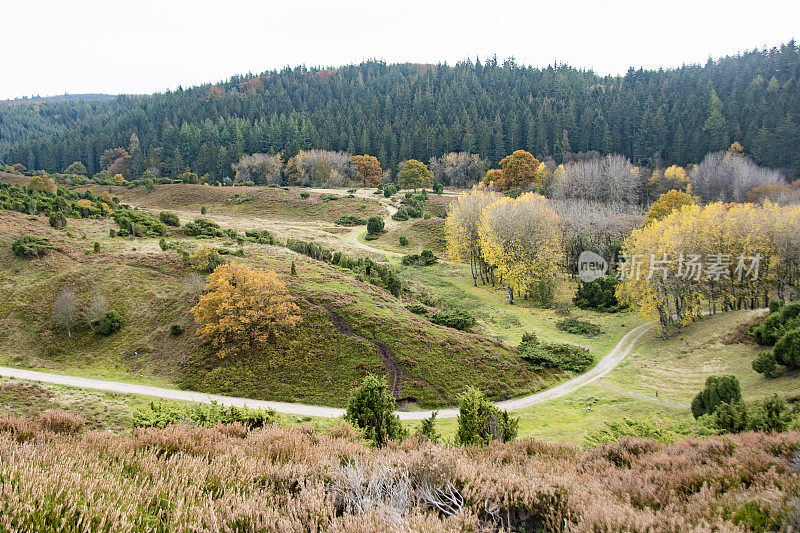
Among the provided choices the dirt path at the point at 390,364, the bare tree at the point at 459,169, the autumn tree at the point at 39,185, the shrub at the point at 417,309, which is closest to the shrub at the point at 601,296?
the shrub at the point at 417,309

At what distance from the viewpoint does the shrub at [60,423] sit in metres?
9.34

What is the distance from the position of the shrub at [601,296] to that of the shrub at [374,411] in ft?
115

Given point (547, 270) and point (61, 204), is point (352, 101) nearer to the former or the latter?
point (61, 204)

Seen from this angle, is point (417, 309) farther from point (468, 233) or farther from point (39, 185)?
point (39, 185)

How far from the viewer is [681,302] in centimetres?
3575

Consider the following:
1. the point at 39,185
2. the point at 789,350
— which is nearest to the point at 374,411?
the point at 789,350

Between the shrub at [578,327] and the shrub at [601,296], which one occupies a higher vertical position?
the shrub at [601,296]

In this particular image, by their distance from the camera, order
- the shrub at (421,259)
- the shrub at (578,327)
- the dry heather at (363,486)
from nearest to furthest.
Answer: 1. the dry heather at (363,486)
2. the shrub at (578,327)
3. the shrub at (421,259)

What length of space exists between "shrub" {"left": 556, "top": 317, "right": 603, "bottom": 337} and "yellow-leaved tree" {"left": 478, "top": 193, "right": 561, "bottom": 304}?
21.3 ft

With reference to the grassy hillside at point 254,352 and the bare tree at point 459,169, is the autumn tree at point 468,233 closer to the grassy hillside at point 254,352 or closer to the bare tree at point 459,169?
the grassy hillside at point 254,352

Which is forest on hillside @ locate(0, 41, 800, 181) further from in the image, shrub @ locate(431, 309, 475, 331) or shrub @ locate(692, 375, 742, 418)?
shrub @ locate(692, 375, 742, 418)

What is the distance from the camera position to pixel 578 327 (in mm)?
37531

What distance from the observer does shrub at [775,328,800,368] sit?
71.6ft

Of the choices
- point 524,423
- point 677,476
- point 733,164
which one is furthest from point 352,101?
point 677,476
